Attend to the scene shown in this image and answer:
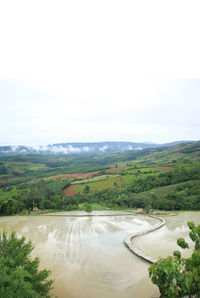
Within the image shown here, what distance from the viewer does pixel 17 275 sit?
37.6 ft

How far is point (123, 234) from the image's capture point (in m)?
33.3

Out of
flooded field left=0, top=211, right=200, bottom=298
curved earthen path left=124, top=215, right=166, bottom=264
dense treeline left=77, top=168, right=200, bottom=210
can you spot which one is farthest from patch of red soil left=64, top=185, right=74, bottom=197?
curved earthen path left=124, top=215, right=166, bottom=264

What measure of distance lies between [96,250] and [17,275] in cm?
1686

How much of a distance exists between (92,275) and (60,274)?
3.52 metres

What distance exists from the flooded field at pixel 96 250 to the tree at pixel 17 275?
431cm

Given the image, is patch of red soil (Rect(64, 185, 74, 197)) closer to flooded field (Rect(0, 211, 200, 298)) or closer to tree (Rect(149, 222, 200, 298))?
flooded field (Rect(0, 211, 200, 298))

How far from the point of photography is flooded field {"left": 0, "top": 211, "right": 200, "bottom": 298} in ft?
58.6

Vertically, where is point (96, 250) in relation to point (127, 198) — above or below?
above

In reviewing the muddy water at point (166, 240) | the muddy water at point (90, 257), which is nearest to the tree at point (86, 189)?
the muddy water at point (90, 257)

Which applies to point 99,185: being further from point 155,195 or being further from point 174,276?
point 174,276

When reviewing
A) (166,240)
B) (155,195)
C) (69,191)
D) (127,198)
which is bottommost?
(69,191)

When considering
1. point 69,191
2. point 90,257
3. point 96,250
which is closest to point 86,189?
point 69,191

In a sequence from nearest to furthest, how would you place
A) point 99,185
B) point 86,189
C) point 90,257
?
point 90,257 → point 86,189 → point 99,185

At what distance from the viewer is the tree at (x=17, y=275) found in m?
10.9
